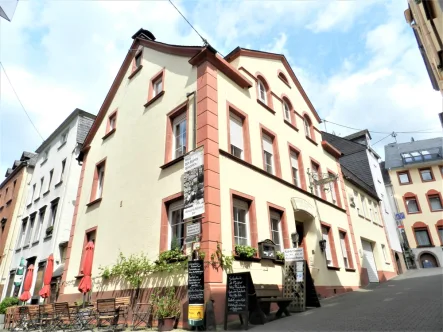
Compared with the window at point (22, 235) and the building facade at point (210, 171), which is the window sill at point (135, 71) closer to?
the building facade at point (210, 171)

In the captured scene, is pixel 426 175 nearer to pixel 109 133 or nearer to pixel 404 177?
pixel 404 177

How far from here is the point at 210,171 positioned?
894 centimetres

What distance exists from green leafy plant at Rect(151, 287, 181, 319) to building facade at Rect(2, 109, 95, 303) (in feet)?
30.7

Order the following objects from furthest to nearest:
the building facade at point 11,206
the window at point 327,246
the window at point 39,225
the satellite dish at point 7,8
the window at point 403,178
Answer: the window at point 403,178 < the building facade at point 11,206 < the window at point 39,225 < the window at point 327,246 < the satellite dish at point 7,8

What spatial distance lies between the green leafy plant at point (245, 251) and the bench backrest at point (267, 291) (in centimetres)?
85

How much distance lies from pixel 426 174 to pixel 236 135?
3257cm

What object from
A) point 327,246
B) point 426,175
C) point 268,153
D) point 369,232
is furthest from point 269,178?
point 426,175

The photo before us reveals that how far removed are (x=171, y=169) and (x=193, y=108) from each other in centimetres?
218

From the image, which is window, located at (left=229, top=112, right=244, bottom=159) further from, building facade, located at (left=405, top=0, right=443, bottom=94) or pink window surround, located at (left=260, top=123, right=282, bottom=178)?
building facade, located at (left=405, top=0, right=443, bottom=94)

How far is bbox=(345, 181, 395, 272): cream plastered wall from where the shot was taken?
18.4 meters

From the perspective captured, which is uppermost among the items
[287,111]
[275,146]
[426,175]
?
[426,175]

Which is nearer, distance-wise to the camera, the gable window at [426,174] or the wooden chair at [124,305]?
the wooden chair at [124,305]

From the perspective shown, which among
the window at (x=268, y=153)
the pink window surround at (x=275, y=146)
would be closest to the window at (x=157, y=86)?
the pink window surround at (x=275, y=146)

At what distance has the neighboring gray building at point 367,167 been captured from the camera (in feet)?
81.3
